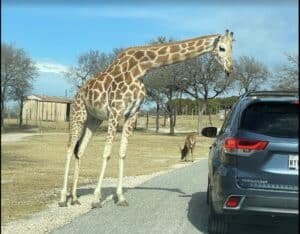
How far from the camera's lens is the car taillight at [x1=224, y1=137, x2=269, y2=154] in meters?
6.98

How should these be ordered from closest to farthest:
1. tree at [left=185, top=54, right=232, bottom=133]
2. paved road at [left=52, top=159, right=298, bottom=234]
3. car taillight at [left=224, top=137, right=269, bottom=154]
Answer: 1. car taillight at [left=224, top=137, right=269, bottom=154]
2. paved road at [left=52, top=159, right=298, bottom=234]
3. tree at [left=185, top=54, right=232, bottom=133]

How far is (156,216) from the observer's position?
953cm

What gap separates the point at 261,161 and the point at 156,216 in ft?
9.90

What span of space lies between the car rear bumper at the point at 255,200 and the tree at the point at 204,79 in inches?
1879

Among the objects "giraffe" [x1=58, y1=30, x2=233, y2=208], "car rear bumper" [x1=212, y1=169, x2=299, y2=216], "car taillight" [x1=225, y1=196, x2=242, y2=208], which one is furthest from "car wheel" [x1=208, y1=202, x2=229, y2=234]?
"giraffe" [x1=58, y1=30, x2=233, y2=208]

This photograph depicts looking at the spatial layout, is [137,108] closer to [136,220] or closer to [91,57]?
[136,220]

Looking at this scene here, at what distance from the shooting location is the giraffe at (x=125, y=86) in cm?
1136

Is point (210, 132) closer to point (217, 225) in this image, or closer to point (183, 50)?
point (183, 50)

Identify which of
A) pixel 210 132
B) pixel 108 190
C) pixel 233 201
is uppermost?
pixel 210 132

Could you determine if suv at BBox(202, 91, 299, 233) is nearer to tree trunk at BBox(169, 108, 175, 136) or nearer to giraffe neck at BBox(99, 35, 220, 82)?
giraffe neck at BBox(99, 35, 220, 82)

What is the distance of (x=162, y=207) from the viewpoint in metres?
10.5

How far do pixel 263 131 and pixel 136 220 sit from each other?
290 centimetres

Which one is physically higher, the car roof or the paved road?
the car roof

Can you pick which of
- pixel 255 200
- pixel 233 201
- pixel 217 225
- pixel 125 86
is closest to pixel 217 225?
pixel 217 225
